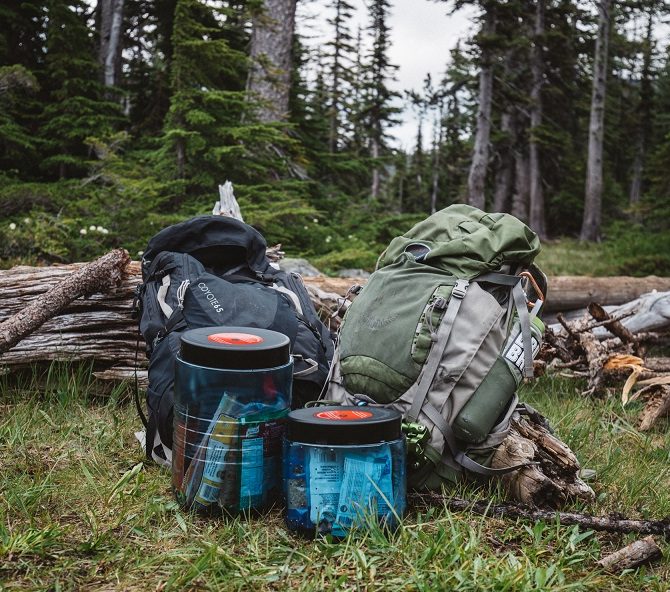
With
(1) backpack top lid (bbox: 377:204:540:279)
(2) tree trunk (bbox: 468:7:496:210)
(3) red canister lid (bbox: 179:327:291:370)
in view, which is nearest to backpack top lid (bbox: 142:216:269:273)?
(1) backpack top lid (bbox: 377:204:540:279)

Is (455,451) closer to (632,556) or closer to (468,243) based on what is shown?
(632,556)

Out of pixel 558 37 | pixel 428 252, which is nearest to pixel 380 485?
pixel 428 252

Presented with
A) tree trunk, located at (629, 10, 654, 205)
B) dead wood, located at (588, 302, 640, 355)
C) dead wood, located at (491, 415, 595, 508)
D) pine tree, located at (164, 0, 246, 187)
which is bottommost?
dead wood, located at (491, 415, 595, 508)

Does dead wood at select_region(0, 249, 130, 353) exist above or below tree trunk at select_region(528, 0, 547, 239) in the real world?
below

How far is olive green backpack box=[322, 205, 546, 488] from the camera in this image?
2.80 meters

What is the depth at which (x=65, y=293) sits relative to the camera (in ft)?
12.9

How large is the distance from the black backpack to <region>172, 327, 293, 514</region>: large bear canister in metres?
0.45

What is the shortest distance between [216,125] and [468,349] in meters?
6.56

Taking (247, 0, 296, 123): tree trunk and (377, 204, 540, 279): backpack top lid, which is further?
(247, 0, 296, 123): tree trunk

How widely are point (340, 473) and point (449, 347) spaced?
32.6 inches

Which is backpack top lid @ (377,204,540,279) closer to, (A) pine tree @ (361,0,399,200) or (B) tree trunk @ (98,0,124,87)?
(B) tree trunk @ (98,0,124,87)

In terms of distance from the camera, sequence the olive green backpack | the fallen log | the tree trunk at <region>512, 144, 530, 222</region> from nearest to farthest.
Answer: the olive green backpack, the fallen log, the tree trunk at <region>512, 144, 530, 222</region>

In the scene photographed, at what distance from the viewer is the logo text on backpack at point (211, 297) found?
3.15 meters

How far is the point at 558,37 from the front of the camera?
24234 millimetres
